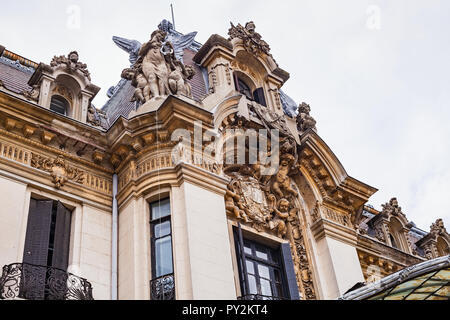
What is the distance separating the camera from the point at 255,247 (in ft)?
53.9

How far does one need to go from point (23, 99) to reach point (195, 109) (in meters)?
3.80

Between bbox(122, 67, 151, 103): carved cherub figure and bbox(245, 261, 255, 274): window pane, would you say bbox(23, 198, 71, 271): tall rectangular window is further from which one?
bbox(245, 261, 255, 274): window pane

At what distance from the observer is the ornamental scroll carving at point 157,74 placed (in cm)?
1686

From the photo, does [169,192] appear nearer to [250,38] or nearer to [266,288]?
[266,288]

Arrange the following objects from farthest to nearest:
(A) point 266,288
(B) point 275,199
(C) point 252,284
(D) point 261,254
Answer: (B) point 275,199 < (D) point 261,254 < (A) point 266,288 < (C) point 252,284

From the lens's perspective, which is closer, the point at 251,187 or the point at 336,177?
the point at 251,187

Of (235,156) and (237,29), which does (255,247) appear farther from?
(237,29)

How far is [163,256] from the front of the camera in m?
14.2

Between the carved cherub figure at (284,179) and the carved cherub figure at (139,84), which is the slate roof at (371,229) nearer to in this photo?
the carved cherub figure at (284,179)

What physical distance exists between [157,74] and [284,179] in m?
4.18

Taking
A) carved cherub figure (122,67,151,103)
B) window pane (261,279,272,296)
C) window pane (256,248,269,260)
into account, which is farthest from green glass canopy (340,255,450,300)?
carved cherub figure (122,67,151,103)

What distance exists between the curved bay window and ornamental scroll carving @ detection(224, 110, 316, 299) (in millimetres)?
1778

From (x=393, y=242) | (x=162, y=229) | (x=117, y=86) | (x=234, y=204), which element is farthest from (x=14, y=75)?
(x=393, y=242)
